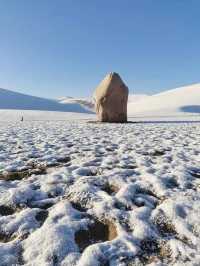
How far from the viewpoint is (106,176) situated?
572 centimetres

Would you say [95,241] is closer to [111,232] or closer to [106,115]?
[111,232]

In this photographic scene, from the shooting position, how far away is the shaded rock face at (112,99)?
22.1 metres

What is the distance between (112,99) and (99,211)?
729 inches

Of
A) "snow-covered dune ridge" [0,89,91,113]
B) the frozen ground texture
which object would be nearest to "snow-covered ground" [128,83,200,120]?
the frozen ground texture

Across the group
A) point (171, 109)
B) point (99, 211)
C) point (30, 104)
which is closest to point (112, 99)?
point (99, 211)

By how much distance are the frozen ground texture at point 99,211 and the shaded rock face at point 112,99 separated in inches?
595

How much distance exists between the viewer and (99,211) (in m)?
4.10

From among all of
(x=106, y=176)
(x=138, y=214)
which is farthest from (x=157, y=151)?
(x=138, y=214)

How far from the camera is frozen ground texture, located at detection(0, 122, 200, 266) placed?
3092mm

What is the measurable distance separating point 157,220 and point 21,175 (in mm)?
3479

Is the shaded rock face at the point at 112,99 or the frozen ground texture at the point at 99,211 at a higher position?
the shaded rock face at the point at 112,99

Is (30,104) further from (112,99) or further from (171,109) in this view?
(112,99)

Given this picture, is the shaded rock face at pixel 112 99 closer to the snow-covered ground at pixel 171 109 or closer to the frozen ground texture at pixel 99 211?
the snow-covered ground at pixel 171 109

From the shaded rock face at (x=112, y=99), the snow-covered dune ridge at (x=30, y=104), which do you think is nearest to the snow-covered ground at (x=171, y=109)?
the shaded rock face at (x=112, y=99)
